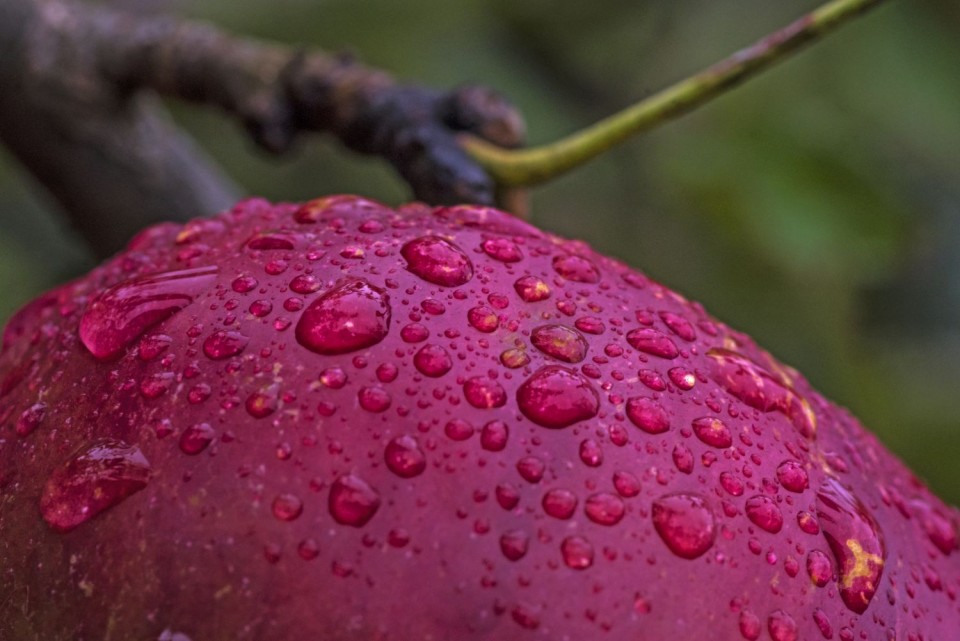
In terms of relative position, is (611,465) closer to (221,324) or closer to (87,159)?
(221,324)

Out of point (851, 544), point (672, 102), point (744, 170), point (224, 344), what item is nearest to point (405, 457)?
point (224, 344)

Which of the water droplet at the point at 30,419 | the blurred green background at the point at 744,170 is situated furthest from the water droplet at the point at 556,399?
the blurred green background at the point at 744,170

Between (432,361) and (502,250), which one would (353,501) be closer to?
(432,361)

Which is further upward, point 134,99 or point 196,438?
point 134,99

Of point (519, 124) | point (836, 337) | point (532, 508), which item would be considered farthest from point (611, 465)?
point (836, 337)

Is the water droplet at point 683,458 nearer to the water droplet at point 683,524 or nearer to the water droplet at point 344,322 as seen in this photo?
the water droplet at point 683,524
